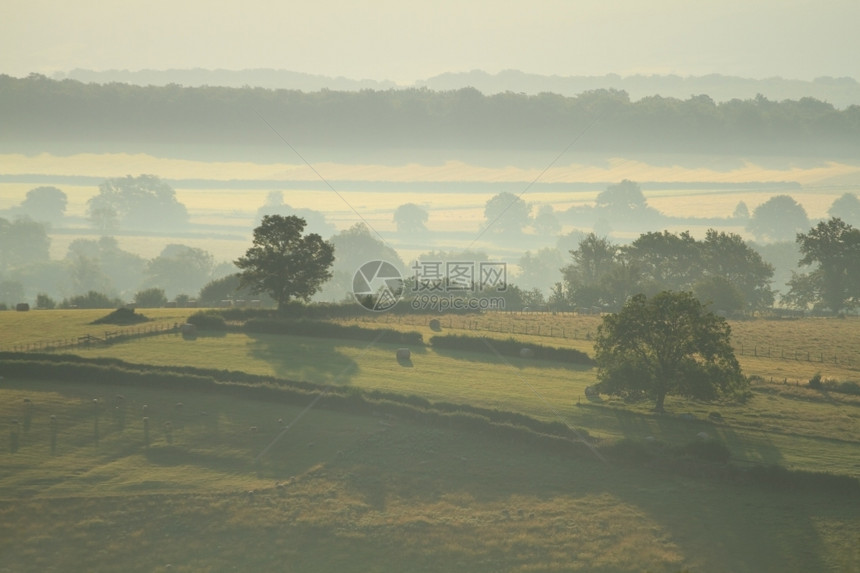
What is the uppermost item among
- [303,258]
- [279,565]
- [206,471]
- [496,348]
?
[303,258]

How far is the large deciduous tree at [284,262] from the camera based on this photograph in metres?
109

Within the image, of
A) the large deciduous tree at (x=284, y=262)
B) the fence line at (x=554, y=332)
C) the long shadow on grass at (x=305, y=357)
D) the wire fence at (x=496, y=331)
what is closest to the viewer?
the long shadow on grass at (x=305, y=357)

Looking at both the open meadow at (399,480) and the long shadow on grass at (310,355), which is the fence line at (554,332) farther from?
the open meadow at (399,480)

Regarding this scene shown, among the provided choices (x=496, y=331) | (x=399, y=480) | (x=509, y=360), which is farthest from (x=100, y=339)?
(x=496, y=331)

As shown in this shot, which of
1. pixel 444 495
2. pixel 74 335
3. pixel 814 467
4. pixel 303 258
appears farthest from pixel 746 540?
pixel 74 335

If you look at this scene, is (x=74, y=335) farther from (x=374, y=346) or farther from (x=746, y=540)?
(x=746, y=540)

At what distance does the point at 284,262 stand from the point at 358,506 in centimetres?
5101

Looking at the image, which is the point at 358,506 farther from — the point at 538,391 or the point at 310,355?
the point at 310,355

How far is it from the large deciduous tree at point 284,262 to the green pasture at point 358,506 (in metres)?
34.8

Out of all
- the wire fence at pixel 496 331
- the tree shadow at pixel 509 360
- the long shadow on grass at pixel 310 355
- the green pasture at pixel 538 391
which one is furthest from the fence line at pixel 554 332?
the green pasture at pixel 538 391

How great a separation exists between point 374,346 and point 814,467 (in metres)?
50.0

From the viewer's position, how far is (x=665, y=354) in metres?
80.1

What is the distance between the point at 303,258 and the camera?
360 feet

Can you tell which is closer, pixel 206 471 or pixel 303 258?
pixel 206 471
